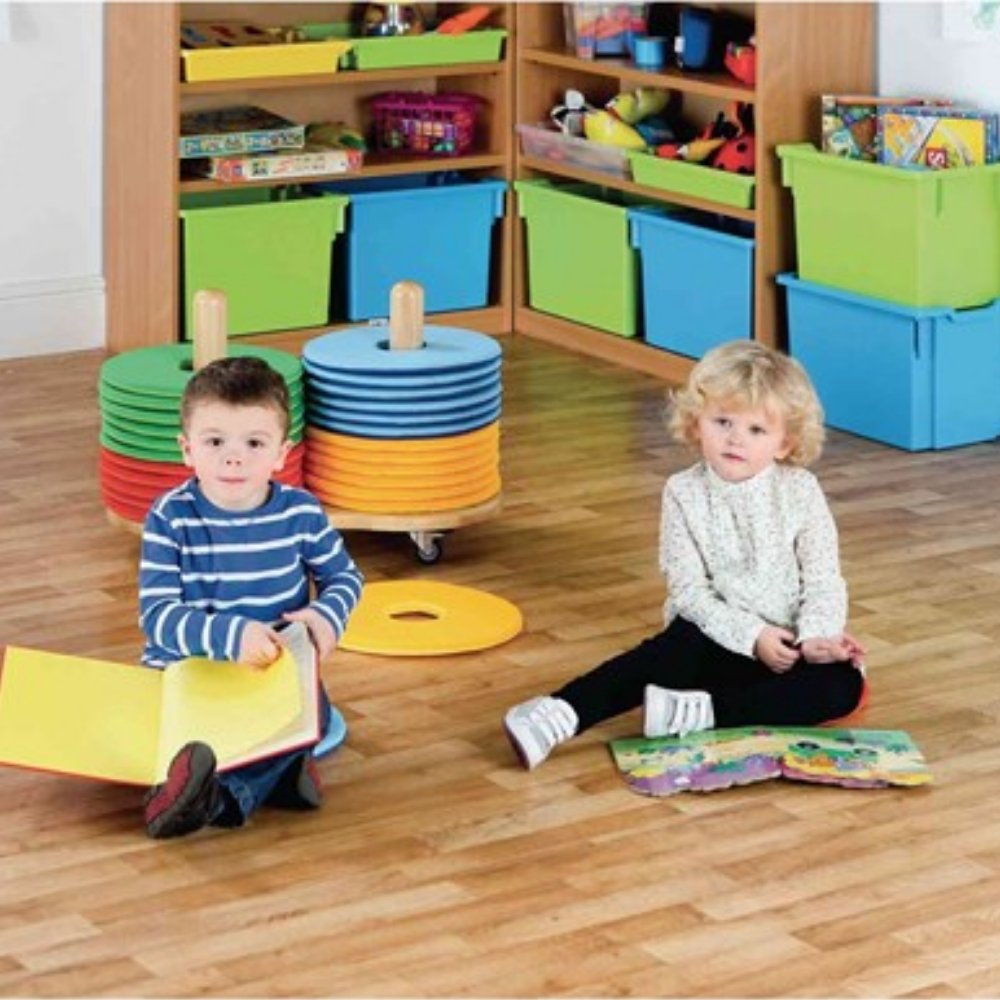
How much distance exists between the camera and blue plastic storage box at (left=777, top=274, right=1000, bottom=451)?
417cm

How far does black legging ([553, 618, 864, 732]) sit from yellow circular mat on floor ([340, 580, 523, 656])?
0.31 metres

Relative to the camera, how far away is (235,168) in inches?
181

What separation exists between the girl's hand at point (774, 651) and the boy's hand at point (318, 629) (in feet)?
1.68

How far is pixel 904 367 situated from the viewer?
418cm

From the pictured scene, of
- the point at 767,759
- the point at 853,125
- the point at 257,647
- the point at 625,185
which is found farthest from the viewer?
the point at 625,185

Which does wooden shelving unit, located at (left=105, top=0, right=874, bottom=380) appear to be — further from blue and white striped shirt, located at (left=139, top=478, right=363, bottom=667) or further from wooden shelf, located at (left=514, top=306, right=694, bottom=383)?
blue and white striped shirt, located at (left=139, top=478, right=363, bottom=667)

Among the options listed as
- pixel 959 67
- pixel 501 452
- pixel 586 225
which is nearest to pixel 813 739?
pixel 501 452

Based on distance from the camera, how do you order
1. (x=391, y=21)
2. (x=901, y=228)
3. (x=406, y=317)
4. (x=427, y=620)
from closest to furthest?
(x=427, y=620) → (x=406, y=317) → (x=901, y=228) → (x=391, y=21)

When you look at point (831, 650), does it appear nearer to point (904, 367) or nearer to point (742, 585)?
point (742, 585)

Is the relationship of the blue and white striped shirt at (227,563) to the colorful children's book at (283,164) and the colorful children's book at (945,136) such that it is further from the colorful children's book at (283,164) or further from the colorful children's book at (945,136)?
the colorful children's book at (283,164)

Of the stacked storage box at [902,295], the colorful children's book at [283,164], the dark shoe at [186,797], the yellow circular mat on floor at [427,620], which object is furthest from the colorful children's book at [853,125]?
the dark shoe at [186,797]

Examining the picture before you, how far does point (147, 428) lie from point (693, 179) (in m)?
1.44

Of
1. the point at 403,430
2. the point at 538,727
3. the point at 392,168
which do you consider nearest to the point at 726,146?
the point at 392,168

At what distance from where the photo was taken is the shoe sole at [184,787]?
2562 millimetres
